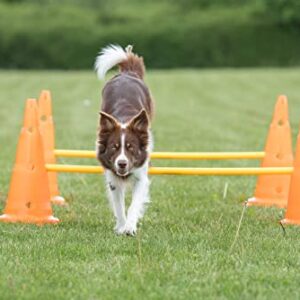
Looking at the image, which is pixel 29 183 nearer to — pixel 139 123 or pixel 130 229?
pixel 130 229

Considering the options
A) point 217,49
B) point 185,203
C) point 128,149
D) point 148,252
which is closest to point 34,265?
point 148,252

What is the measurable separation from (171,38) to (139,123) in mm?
37005

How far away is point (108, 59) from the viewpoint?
8.94 meters

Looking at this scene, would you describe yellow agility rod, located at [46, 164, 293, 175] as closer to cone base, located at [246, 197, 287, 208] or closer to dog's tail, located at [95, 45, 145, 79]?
cone base, located at [246, 197, 287, 208]

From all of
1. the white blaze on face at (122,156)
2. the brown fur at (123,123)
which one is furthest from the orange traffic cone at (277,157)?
the white blaze on face at (122,156)

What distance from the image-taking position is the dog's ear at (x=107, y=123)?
23.0ft

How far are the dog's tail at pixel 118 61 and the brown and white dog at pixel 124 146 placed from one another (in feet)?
1.56

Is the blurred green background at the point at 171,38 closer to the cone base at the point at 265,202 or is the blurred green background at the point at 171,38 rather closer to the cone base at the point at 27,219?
the cone base at the point at 265,202

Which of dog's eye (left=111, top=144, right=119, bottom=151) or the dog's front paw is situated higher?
dog's eye (left=111, top=144, right=119, bottom=151)

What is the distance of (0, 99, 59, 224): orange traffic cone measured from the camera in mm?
7555

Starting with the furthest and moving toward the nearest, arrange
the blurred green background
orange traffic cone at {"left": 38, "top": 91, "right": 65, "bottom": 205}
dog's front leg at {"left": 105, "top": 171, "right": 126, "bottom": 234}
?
the blurred green background → orange traffic cone at {"left": 38, "top": 91, "right": 65, "bottom": 205} → dog's front leg at {"left": 105, "top": 171, "right": 126, "bottom": 234}

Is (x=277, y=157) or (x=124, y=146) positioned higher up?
(x=124, y=146)

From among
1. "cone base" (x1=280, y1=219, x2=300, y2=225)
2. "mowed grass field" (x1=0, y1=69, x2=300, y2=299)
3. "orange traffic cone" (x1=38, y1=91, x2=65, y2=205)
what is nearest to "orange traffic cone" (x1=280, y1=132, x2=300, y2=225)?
"cone base" (x1=280, y1=219, x2=300, y2=225)

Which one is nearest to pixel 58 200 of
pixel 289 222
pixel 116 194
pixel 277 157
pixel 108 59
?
pixel 116 194
